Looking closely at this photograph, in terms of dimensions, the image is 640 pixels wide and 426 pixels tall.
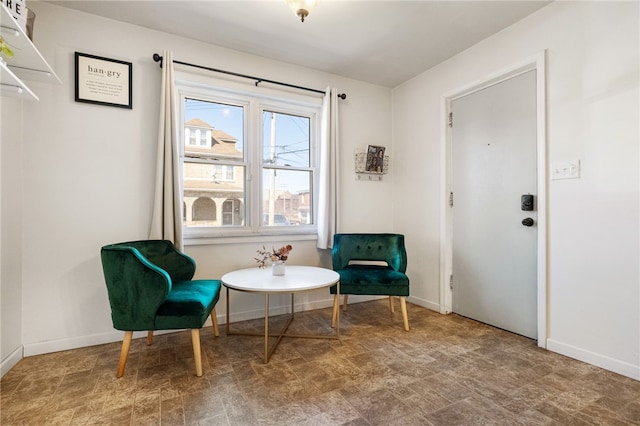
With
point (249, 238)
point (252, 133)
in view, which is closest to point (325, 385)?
point (249, 238)

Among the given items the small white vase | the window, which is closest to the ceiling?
the window

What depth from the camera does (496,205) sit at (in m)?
2.74

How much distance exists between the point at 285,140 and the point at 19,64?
2.07 meters

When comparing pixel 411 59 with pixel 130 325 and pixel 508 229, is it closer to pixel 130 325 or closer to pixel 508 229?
pixel 508 229

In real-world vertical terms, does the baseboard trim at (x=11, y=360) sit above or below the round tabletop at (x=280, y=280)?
below

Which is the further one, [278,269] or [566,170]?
[278,269]

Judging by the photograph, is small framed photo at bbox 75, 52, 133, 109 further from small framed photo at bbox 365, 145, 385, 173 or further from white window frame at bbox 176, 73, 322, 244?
small framed photo at bbox 365, 145, 385, 173

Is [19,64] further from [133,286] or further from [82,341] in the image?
[82,341]

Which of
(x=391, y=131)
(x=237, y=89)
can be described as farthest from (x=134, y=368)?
(x=391, y=131)

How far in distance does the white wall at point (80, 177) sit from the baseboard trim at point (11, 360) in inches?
2.5

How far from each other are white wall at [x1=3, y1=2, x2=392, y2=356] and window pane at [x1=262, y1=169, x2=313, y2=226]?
0.78 meters

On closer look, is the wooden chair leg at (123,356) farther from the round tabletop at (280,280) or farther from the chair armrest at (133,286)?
the round tabletop at (280,280)

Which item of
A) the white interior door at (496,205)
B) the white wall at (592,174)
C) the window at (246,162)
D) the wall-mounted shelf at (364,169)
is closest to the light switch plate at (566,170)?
the white wall at (592,174)

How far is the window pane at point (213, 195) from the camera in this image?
291 cm
